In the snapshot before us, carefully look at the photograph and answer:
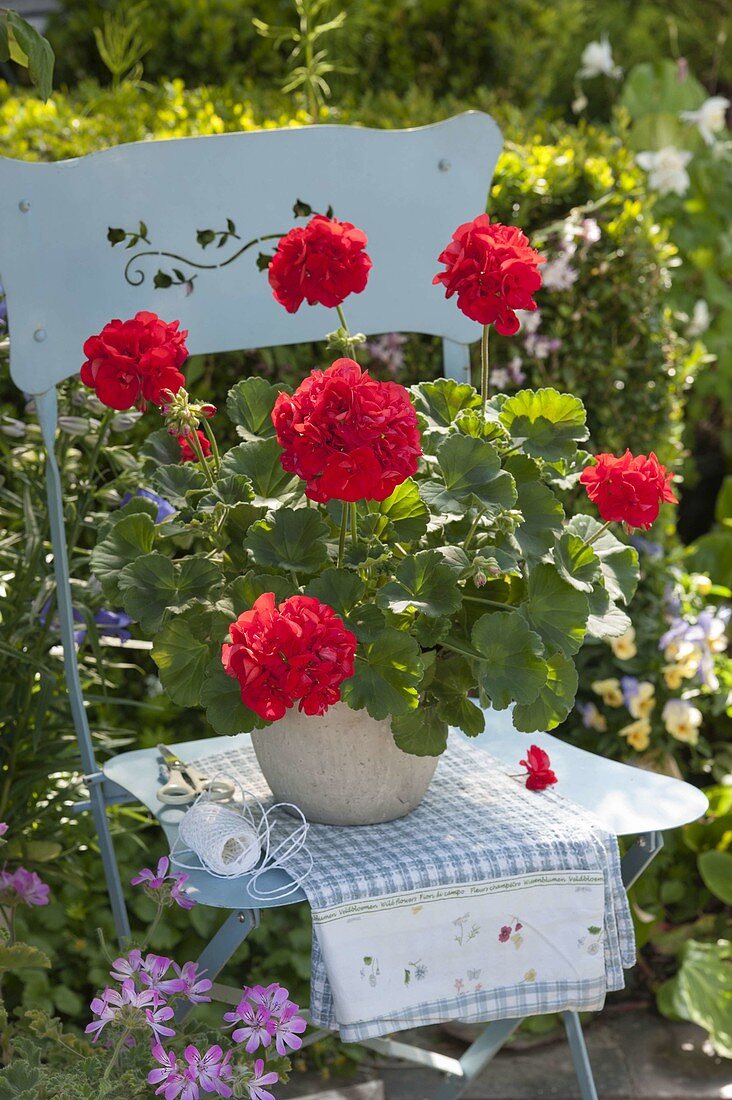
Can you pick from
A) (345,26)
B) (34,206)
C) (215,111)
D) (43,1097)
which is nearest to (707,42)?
(345,26)

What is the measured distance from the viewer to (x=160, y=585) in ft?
4.60

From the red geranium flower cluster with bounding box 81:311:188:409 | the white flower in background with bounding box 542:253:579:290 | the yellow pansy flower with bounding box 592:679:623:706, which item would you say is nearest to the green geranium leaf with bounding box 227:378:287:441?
the red geranium flower cluster with bounding box 81:311:188:409

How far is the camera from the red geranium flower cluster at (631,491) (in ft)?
4.57

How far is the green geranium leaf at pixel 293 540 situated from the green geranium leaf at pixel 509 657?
19 cm

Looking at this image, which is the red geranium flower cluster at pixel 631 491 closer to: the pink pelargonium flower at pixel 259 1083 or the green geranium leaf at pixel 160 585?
the green geranium leaf at pixel 160 585

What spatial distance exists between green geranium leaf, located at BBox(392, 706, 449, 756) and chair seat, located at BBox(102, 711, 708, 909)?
0.62 ft

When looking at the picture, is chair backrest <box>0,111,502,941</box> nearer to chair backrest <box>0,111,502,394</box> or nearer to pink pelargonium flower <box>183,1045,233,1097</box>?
chair backrest <box>0,111,502,394</box>

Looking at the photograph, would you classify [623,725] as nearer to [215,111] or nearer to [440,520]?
[440,520]

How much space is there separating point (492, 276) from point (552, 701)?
458 millimetres

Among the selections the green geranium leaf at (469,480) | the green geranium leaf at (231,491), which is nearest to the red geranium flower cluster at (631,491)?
the green geranium leaf at (469,480)

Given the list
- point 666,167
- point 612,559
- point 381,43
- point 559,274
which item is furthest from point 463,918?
point 381,43

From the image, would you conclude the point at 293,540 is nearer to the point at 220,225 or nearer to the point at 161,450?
the point at 161,450

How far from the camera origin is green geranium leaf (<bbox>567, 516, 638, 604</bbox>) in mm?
1469

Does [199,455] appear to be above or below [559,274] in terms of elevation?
above
